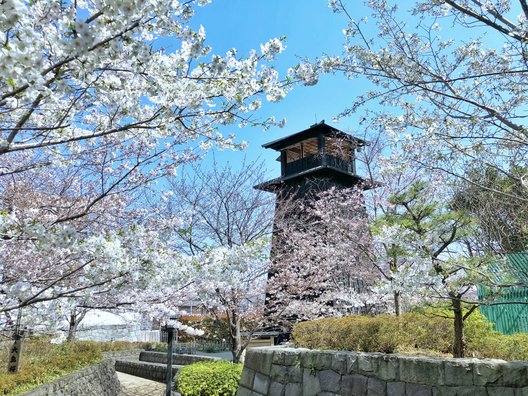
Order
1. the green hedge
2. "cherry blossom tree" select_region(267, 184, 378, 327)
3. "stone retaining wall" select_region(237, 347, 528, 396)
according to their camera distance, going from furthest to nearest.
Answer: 1. "cherry blossom tree" select_region(267, 184, 378, 327)
2. the green hedge
3. "stone retaining wall" select_region(237, 347, 528, 396)

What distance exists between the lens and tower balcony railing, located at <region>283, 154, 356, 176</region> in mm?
16062

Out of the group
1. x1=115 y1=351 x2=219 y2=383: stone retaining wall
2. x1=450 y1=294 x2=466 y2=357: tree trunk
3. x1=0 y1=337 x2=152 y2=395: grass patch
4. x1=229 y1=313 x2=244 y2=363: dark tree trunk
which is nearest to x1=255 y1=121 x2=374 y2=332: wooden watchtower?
x1=229 y1=313 x2=244 y2=363: dark tree trunk

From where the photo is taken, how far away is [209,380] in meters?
7.98

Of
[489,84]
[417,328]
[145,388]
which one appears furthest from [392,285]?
[145,388]

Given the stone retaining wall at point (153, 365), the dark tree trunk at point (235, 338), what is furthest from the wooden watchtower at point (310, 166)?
the stone retaining wall at point (153, 365)

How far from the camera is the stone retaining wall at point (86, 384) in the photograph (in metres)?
7.11

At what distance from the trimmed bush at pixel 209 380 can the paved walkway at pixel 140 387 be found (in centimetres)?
288

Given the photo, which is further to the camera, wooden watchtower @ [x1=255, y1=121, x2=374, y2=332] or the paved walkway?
wooden watchtower @ [x1=255, y1=121, x2=374, y2=332]

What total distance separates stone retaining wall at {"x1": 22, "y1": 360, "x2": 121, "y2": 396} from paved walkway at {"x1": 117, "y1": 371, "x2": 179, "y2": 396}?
33 centimetres

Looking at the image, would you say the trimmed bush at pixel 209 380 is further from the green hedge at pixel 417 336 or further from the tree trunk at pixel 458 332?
the tree trunk at pixel 458 332

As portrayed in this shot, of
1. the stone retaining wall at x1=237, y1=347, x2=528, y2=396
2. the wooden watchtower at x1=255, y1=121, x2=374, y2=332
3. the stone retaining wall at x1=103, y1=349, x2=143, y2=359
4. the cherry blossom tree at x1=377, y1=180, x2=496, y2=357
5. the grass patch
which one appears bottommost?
the stone retaining wall at x1=103, y1=349, x2=143, y2=359

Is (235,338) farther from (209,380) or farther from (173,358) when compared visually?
(173,358)

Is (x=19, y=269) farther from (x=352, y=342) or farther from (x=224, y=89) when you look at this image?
(x=352, y=342)

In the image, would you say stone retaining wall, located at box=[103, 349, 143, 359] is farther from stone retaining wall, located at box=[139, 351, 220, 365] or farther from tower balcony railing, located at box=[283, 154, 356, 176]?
tower balcony railing, located at box=[283, 154, 356, 176]
